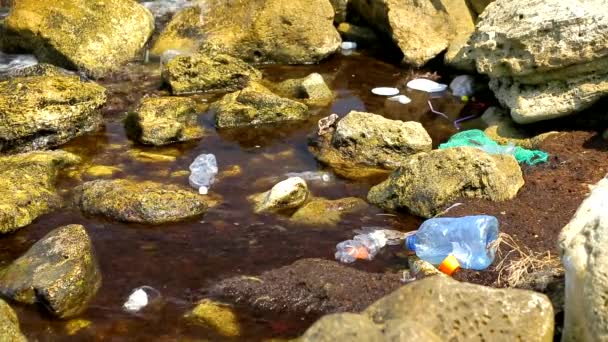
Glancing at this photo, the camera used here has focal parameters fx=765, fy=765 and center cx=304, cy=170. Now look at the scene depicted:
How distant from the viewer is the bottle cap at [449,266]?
25.9 feet

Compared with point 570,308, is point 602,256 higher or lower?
higher

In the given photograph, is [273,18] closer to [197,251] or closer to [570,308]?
[197,251]

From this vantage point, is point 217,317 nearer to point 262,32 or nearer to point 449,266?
point 449,266

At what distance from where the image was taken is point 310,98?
1334 cm

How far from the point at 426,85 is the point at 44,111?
684 cm

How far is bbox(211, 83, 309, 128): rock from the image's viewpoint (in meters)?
12.2

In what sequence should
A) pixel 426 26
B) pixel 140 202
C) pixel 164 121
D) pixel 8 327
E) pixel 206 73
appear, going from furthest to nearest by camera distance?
pixel 426 26, pixel 206 73, pixel 164 121, pixel 140 202, pixel 8 327

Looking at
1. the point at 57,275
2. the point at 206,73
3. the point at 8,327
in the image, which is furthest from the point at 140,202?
the point at 206,73

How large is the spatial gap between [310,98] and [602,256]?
28.4 feet

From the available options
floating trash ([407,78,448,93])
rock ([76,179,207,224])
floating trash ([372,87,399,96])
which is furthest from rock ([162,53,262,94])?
rock ([76,179,207,224])

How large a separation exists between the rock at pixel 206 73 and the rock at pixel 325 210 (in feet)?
15.1

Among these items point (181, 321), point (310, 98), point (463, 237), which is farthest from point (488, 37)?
point (181, 321)

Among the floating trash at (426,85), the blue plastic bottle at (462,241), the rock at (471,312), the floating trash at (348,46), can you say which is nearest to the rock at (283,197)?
the blue plastic bottle at (462,241)

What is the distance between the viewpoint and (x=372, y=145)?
10875mm
